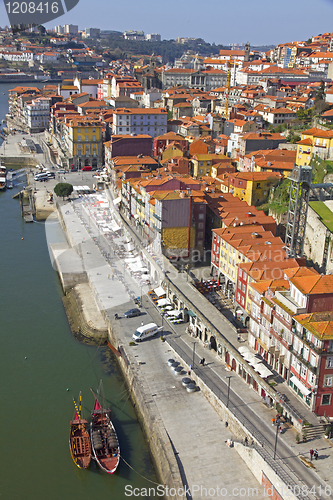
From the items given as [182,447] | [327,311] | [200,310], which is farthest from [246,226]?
[182,447]

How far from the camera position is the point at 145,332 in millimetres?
22781

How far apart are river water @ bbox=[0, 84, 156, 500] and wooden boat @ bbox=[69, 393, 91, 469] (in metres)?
0.31

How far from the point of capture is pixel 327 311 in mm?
18734

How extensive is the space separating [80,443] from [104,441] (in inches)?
32.7

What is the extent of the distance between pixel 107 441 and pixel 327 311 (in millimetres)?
8838

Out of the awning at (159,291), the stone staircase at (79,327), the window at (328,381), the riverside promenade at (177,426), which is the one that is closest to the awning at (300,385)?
the window at (328,381)

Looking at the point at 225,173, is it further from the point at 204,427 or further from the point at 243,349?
the point at 204,427

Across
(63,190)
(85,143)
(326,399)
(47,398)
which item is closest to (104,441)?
(47,398)

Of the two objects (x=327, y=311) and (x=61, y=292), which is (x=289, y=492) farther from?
(x=61, y=292)

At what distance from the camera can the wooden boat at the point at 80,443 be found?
16.8 meters

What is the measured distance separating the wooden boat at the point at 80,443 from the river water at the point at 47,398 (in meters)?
0.31

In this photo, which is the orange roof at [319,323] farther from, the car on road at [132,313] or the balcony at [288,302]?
the car on road at [132,313]

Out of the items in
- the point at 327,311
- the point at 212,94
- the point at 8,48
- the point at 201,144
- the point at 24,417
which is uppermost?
the point at 8,48

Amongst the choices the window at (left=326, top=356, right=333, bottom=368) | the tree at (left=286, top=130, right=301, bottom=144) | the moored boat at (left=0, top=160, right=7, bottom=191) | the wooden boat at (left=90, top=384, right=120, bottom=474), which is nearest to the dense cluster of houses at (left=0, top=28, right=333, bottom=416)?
the window at (left=326, top=356, right=333, bottom=368)
